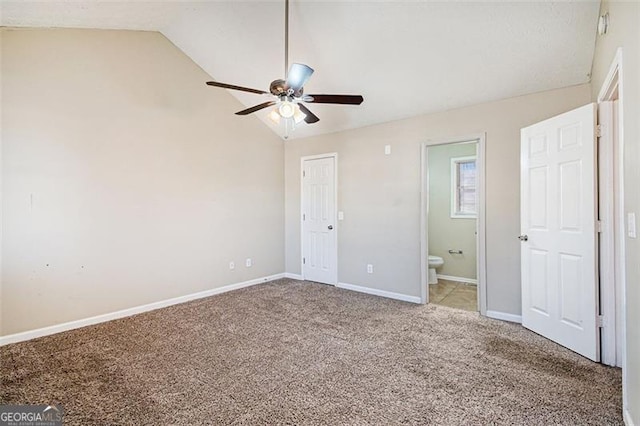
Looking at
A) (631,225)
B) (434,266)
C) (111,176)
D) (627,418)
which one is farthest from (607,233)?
(111,176)

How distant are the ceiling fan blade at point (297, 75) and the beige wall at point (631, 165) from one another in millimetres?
1794

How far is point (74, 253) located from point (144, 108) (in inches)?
69.6

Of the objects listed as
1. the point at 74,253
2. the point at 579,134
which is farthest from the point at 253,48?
the point at 579,134

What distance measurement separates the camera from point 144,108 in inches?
148

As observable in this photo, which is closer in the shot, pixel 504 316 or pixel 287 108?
pixel 287 108

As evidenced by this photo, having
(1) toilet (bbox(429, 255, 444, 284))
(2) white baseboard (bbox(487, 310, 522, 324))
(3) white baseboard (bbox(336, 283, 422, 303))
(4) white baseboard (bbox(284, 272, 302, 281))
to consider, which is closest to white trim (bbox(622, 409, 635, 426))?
(2) white baseboard (bbox(487, 310, 522, 324))

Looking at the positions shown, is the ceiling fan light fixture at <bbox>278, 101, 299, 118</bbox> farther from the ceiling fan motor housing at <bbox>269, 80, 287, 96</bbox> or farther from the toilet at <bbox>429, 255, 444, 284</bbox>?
the toilet at <bbox>429, 255, 444, 284</bbox>

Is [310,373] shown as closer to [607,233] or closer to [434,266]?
[607,233]

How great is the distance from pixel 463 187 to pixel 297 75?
13.0 ft

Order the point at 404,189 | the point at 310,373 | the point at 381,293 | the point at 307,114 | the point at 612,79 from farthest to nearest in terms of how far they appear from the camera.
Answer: the point at 381,293, the point at 404,189, the point at 307,114, the point at 310,373, the point at 612,79

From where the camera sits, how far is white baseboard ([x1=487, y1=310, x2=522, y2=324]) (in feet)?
11.1

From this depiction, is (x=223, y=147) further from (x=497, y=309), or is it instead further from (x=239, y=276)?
(x=497, y=309)

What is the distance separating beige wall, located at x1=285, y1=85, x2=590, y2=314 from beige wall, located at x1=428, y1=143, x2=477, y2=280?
134 cm

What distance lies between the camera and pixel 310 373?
2.33 metres
